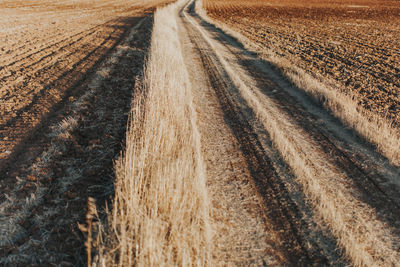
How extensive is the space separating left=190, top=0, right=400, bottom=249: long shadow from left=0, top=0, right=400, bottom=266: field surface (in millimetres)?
27

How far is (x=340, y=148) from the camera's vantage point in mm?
5043

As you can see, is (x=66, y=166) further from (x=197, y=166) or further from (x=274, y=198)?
(x=274, y=198)

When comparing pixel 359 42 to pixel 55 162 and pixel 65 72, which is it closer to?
pixel 65 72

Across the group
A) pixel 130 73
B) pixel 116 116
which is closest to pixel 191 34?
pixel 130 73

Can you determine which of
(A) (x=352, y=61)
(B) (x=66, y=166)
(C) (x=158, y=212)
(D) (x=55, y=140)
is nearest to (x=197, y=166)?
(C) (x=158, y=212)

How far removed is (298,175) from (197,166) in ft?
5.59

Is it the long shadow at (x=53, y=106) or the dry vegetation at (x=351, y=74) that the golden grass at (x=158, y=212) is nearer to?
the long shadow at (x=53, y=106)

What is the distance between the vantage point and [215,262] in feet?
8.94

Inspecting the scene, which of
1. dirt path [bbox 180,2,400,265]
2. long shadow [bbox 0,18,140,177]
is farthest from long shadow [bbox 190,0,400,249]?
long shadow [bbox 0,18,140,177]

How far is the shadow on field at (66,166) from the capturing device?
2.74m

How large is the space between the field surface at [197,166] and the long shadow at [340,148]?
0.03 m

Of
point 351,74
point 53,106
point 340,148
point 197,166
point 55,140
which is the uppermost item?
point 53,106

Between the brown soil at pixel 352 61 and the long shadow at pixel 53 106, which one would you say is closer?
the long shadow at pixel 53 106

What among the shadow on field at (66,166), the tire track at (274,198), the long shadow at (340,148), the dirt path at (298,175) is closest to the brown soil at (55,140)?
the shadow on field at (66,166)
